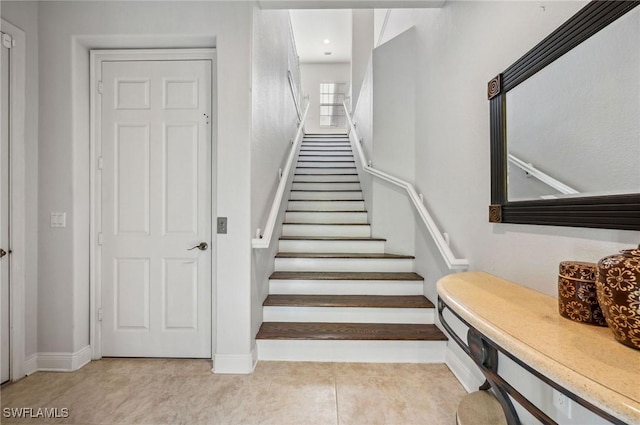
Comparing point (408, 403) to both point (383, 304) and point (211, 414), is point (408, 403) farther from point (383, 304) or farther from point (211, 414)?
point (211, 414)

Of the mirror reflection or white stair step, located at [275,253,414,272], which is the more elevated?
the mirror reflection

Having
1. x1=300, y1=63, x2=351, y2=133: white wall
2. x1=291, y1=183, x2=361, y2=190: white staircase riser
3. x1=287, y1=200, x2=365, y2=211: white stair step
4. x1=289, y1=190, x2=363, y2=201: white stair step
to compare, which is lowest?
x1=287, y1=200, x2=365, y2=211: white stair step

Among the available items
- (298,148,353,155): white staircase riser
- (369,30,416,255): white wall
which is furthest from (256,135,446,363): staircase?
(298,148,353,155): white staircase riser

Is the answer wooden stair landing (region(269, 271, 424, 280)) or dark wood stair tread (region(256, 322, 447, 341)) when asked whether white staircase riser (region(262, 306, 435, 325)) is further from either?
wooden stair landing (region(269, 271, 424, 280))

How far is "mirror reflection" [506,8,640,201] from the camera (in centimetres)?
85

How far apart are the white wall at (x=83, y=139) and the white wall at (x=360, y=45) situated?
11.9 feet

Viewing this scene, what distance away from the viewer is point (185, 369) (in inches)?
79.8

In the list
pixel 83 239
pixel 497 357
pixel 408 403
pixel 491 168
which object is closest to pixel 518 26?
pixel 491 168

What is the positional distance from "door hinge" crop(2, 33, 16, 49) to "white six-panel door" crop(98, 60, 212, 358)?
19.1 inches

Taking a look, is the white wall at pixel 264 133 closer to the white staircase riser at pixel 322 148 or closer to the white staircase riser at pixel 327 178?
the white staircase riser at pixel 327 178

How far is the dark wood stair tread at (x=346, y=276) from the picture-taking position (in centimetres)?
254

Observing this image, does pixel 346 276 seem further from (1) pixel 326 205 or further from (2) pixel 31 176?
(2) pixel 31 176

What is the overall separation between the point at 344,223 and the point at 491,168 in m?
2.05

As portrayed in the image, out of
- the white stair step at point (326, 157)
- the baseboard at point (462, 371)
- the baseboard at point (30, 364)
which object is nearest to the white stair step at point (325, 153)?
the white stair step at point (326, 157)
